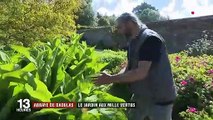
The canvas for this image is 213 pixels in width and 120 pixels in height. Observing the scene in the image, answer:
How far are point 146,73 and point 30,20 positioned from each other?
20.8 ft

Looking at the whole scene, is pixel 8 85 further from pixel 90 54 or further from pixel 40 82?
pixel 90 54

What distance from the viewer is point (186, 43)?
2119 cm

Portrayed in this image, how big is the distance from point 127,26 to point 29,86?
5.07 feet

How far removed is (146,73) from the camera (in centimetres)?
351

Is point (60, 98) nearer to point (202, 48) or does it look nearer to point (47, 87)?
point (47, 87)

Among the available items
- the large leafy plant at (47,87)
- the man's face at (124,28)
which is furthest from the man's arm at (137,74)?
the large leafy plant at (47,87)

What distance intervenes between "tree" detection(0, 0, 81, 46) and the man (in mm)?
5203

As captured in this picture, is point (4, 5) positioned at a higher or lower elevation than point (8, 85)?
higher

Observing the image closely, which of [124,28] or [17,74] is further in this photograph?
[124,28]

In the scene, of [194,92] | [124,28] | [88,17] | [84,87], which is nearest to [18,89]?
[84,87]

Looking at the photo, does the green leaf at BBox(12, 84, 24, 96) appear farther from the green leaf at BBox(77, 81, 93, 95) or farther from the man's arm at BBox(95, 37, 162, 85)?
the man's arm at BBox(95, 37, 162, 85)

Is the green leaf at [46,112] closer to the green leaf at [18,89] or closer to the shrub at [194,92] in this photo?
the green leaf at [18,89]

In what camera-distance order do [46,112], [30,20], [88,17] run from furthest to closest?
[88,17] < [30,20] < [46,112]

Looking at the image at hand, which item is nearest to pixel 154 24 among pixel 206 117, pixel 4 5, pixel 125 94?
pixel 4 5
